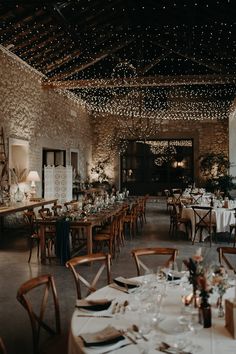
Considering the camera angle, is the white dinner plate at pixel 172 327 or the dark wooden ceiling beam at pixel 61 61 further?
the dark wooden ceiling beam at pixel 61 61

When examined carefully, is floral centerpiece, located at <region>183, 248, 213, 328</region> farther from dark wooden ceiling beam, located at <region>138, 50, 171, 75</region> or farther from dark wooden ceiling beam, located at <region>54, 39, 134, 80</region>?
dark wooden ceiling beam, located at <region>54, 39, 134, 80</region>

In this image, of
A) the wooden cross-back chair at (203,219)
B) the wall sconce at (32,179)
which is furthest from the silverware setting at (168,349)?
the wall sconce at (32,179)

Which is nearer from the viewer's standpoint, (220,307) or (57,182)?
(220,307)

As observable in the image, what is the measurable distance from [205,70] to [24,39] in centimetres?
679

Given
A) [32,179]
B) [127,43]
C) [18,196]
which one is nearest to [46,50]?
[127,43]

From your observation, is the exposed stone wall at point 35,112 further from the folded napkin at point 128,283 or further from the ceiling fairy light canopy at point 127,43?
the folded napkin at point 128,283

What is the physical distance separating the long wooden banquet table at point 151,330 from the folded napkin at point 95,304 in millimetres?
30

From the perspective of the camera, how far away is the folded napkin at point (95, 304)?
240 cm

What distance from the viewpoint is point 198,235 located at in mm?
8398

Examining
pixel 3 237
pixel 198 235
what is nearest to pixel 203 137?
pixel 198 235

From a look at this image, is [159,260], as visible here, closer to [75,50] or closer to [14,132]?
[14,132]

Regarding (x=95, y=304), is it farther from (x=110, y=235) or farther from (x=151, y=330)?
(x=110, y=235)

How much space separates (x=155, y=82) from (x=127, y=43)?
151cm

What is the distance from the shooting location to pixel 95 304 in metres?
2.46
